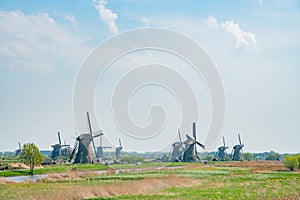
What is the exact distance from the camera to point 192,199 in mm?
23000

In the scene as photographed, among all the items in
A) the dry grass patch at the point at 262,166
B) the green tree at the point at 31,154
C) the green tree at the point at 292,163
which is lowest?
the dry grass patch at the point at 262,166

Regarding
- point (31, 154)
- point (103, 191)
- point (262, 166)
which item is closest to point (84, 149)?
point (31, 154)

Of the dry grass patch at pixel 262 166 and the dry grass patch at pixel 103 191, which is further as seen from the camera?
the dry grass patch at pixel 262 166

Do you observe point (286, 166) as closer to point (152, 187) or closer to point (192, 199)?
point (152, 187)

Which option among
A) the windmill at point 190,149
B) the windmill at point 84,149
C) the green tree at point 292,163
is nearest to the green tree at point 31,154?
the windmill at point 84,149

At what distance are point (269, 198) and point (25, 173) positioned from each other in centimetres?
4591

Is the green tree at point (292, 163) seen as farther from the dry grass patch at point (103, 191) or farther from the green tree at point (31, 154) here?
the green tree at point (31, 154)

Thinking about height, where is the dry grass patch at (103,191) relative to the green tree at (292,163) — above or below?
below

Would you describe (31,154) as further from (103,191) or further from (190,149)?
(190,149)

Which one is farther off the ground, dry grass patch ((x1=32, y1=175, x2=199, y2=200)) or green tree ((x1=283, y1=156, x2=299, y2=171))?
green tree ((x1=283, y1=156, x2=299, y2=171))

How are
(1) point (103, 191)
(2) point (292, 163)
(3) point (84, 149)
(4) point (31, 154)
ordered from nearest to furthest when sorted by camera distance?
(1) point (103, 191), (4) point (31, 154), (2) point (292, 163), (3) point (84, 149)

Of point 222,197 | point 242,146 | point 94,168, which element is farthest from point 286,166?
point 242,146

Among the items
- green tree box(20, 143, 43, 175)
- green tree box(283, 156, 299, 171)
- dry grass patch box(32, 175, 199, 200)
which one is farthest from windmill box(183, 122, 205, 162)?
dry grass patch box(32, 175, 199, 200)

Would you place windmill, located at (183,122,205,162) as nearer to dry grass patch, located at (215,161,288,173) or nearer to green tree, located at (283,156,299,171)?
dry grass patch, located at (215,161,288,173)
